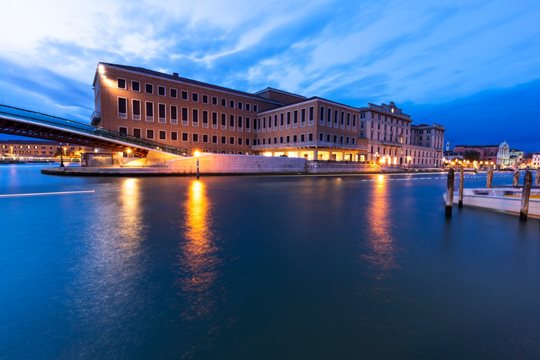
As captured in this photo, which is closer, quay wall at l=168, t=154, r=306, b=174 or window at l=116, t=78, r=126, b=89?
quay wall at l=168, t=154, r=306, b=174

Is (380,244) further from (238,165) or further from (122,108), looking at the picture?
(122,108)

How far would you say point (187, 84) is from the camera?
4612 cm

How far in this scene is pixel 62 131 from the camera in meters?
27.6

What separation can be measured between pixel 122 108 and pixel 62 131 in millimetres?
13467

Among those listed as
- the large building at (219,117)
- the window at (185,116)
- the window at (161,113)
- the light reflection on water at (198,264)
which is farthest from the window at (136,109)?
the light reflection on water at (198,264)

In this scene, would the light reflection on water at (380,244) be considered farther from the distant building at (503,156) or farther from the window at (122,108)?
the distant building at (503,156)

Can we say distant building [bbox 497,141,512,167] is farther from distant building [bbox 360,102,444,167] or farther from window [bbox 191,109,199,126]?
window [bbox 191,109,199,126]

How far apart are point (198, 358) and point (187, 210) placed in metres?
7.83

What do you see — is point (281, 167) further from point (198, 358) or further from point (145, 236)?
point (198, 358)

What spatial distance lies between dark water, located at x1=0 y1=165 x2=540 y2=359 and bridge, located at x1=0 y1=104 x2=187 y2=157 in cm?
2341

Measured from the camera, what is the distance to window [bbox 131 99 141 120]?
40.8 meters

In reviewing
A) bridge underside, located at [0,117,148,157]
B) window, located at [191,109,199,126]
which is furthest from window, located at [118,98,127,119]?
window, located at [191,109,199,126]

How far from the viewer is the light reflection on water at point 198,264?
3.62 meters

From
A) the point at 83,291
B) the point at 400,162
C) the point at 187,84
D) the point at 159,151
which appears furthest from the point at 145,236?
the point at 400,162
